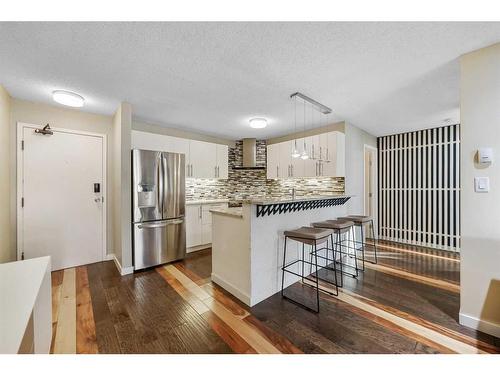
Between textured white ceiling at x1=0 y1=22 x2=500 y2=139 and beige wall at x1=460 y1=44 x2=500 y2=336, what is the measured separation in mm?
234

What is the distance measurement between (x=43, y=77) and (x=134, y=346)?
2736mm

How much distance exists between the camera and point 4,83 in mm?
2305

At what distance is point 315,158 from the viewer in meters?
3.79

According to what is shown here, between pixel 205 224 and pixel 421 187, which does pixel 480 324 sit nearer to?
pixel 421 187

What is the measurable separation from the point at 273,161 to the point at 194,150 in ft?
5.78

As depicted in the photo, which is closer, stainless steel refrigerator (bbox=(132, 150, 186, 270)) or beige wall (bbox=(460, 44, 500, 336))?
beige wall (bbox=(460, 44, 500, 336))

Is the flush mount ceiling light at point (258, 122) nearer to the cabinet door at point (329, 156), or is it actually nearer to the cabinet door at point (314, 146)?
the cabinet door at point (314, 146)

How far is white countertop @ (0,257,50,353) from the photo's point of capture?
684mm

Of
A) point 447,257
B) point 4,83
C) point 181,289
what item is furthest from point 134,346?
point 447,257

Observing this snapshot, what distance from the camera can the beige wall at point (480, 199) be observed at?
1687 millimetres

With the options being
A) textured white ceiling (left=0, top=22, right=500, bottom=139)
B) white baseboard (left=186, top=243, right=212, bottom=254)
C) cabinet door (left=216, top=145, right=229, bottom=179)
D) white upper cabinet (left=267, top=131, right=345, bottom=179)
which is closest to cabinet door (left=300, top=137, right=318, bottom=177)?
white upper cabinet (left=267, top=131, right=345, bottom=179)

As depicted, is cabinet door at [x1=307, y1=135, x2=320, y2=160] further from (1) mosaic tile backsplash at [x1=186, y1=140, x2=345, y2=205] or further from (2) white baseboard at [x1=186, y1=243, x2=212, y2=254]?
(2) white baseboard at [x1=186, y1=243, x2=212, y2=254]

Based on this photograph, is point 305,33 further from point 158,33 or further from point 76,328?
point 76,328

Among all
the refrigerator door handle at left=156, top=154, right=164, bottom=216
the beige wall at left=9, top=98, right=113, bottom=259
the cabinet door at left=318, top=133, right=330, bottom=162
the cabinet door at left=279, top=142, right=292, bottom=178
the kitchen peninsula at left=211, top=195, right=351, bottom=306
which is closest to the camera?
the kitchen peninsula at left=211, top=195, right=351, bottom=306
